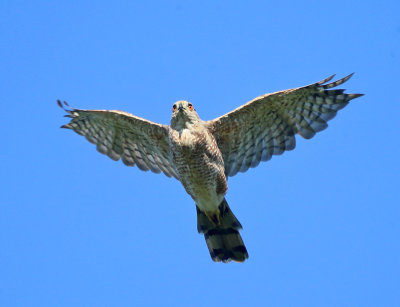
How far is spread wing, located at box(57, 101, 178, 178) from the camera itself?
481 inches

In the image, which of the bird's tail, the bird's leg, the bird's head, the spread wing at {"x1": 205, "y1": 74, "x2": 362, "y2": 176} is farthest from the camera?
the bird's tail

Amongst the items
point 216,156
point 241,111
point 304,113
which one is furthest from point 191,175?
point 304,113

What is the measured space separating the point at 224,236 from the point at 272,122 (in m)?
2.15

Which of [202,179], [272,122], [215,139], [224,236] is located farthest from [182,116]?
[224,236]

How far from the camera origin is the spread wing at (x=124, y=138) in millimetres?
12219

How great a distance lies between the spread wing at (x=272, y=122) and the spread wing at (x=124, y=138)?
1.12m

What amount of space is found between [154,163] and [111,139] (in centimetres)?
90

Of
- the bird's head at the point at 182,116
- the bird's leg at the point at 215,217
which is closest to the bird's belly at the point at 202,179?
the bird's leg at the point at 215,217

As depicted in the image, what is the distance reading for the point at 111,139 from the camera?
12.7 meters

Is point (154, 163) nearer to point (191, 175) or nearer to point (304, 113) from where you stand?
point (191, 175)

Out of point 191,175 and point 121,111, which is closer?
point 191,175

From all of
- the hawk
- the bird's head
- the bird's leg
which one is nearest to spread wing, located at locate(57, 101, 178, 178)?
the hawk

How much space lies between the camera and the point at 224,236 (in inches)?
478

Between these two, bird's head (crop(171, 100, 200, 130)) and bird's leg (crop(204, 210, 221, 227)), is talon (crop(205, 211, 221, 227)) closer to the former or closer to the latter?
bird's leg (crop(204, 210, 221, 227))
